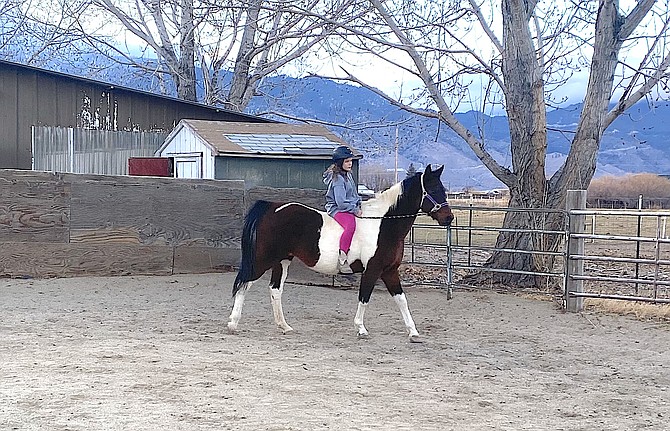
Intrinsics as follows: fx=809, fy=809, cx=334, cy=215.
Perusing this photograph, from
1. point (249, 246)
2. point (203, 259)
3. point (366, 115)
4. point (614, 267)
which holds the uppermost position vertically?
point (366, 115)

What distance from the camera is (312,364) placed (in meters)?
6.51

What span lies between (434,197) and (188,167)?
208 inches

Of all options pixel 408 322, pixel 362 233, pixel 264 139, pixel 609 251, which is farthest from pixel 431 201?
pixel 609 251

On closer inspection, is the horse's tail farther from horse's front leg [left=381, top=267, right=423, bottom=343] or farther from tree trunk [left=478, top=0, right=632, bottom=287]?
tree trunk [left=478, top=0, right=632, bottom=287]

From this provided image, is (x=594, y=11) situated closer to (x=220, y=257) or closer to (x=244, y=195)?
(x=244, y=195)

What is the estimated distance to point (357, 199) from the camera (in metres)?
7.89

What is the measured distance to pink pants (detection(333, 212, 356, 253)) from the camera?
788cm

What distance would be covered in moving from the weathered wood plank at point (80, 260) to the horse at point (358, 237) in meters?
3.28

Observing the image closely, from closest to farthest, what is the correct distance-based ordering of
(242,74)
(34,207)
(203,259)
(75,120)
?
(34,207) < (203,259) < (75,120) < (242,74)

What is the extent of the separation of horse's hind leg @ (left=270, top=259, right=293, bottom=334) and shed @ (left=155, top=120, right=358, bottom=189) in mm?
3573

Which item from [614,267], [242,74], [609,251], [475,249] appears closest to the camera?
[475,249]

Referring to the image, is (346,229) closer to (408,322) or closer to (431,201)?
(431,201)

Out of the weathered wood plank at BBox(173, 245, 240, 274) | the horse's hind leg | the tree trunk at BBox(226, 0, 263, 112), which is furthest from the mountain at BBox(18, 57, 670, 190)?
the horse's hind leg

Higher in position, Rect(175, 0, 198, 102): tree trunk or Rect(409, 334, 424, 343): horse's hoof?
Rect(175, 0, 198, 102): tree trunk
